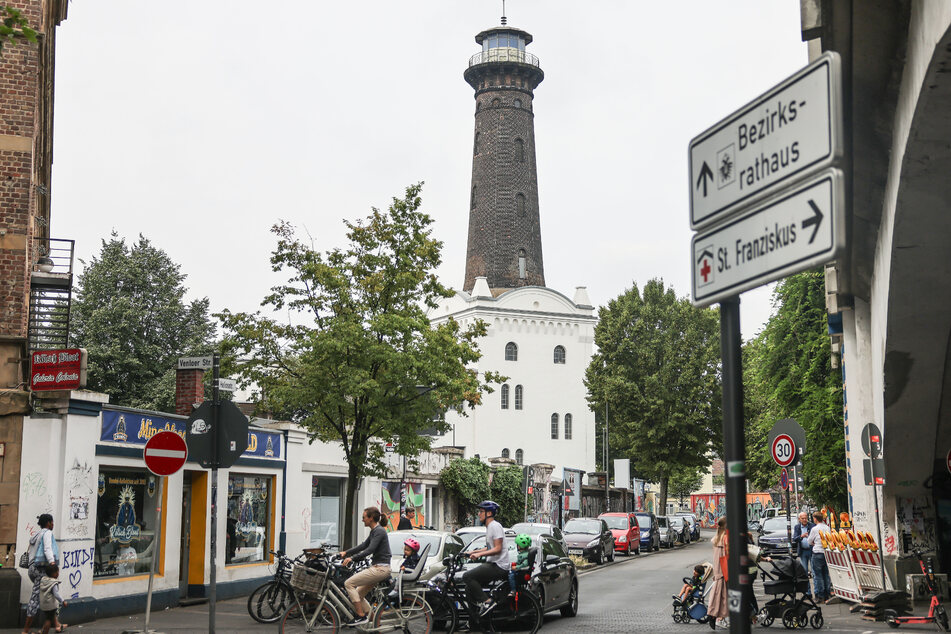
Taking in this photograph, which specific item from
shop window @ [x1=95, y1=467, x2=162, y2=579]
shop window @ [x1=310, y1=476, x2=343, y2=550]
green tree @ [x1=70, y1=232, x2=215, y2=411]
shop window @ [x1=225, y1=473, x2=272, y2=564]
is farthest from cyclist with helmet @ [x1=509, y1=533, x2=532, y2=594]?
green tree @ [x1=70, y1=232, x2=215, y2=411]

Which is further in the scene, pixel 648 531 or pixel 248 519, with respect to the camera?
pixel 648 531

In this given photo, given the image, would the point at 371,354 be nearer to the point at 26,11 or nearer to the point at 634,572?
the point at 26,11

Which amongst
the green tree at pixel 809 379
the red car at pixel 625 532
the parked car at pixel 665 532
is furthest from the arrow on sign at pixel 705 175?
the parked car at pixel 665 532

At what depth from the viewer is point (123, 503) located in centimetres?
1875

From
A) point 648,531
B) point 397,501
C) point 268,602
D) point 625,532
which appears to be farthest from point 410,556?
point 648,531

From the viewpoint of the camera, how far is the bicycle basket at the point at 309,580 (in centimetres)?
1374

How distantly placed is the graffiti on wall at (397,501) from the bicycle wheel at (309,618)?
19.3m

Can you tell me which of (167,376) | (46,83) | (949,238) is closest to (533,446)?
(167,376)

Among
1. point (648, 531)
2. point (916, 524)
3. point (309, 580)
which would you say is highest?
point (916, 524)

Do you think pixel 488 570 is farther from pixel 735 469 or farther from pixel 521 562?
pixel 735 469

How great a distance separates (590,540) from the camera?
122 ft

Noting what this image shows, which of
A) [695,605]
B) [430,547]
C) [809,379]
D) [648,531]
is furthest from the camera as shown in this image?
[648,531]

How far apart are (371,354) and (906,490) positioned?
37.2 ft

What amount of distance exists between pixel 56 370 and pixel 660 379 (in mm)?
45586
